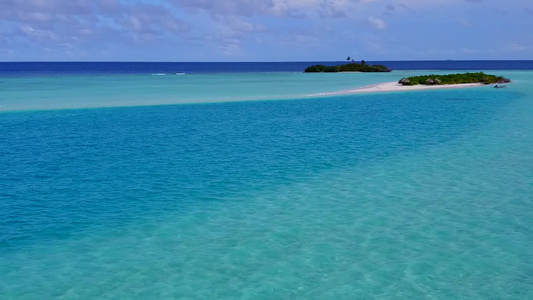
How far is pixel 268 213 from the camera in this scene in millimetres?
16438

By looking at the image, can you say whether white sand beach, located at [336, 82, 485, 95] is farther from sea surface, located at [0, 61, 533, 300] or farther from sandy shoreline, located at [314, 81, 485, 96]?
sea surface, located at [0, 61, 533, 300]

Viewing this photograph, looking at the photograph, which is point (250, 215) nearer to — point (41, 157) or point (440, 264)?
point (440, 264)

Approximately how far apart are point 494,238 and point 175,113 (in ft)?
117

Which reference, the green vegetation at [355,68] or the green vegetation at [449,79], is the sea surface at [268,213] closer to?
the green vegetation at [449,79]

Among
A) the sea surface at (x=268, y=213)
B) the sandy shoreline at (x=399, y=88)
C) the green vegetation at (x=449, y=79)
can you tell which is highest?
the green vegetation at (x=449, y=79)

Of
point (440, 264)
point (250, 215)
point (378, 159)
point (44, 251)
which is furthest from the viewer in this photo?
point (378, 159)

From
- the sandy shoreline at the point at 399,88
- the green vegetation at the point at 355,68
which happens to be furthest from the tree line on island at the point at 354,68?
the sandy shoreline at the point at 399,88

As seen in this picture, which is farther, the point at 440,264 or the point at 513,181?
the point at 513,181

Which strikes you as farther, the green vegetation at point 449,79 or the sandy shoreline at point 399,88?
the green vegetation at point 449,79

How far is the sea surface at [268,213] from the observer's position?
453 inches

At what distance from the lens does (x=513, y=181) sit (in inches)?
783

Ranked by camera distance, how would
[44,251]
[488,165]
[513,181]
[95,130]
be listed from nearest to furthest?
[44,251], [513,181], [488,165], [95,130]

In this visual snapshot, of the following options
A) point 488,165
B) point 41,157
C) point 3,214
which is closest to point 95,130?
point 41,157

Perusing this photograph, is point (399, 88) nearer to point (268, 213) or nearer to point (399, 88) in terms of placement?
point (399, 88)
